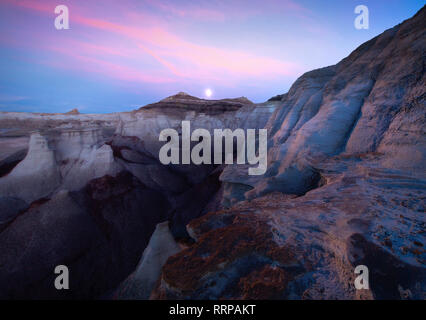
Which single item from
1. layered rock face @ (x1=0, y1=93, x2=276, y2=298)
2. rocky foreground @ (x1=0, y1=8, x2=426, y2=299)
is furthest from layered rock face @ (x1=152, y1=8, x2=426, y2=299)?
layered rock face @ (x1=0, y1=93, x2=276, y2=298)

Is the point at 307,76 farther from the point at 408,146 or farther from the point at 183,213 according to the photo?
the point at 183,213

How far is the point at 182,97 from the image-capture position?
18266 mm

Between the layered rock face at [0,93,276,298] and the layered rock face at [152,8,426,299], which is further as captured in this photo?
the layered rock face at [0,93,276,298]

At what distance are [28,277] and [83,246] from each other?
1.66 m

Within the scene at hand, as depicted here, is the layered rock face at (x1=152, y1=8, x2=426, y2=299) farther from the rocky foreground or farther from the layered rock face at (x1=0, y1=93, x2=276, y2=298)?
the layered rock face at (x1=0, y1=93, x2=276, y2=298)

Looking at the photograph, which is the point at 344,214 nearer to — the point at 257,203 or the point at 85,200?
the point at 257,203

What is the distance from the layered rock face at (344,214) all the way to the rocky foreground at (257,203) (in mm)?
18

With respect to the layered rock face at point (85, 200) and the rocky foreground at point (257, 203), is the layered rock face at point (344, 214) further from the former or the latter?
the layered rock face at point (85, 200)

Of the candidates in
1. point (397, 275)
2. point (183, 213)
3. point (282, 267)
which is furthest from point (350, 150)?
point (183, 213)

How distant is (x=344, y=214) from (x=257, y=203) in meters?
1.76

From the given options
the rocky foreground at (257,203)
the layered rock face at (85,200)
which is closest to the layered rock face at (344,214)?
the rocky foreground at (257,203)

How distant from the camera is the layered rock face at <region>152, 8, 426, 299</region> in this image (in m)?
1.86

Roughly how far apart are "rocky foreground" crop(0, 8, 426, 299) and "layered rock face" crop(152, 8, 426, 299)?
0.02 m

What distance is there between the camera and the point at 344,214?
2654 mm
